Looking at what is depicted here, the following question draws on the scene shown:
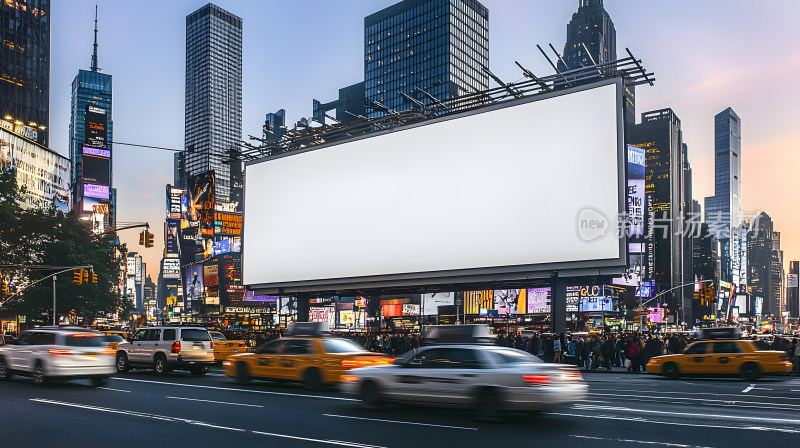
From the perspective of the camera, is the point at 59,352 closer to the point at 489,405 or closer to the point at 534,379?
the point at 489,405

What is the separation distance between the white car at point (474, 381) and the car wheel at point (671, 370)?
15.7 meters

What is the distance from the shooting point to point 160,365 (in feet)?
80.3

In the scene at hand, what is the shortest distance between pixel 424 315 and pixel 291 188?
104 metres

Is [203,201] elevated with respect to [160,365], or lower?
elevated

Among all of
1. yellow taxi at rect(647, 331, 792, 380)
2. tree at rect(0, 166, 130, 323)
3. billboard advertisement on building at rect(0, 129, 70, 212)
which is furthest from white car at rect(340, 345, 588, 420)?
billboard advertisement on building at rect(0, 129, 70, 212)

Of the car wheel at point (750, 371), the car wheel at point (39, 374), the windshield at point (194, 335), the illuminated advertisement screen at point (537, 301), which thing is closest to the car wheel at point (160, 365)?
the windshield at point (194, 335)

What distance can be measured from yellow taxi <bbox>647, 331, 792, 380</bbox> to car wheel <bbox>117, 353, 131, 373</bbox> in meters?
20.6

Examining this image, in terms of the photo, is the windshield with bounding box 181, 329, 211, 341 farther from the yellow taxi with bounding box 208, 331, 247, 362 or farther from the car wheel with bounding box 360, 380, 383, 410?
the car wheel with bounding box 360, 380, 383, 410

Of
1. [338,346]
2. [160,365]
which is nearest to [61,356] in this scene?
[160,365]

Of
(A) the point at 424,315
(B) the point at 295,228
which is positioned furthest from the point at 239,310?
(B) the point at 295,228

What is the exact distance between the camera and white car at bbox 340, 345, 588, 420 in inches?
502

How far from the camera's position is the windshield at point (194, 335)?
2464cm

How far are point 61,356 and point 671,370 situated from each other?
21.9 m

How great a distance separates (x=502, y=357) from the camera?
13555 millimetres
